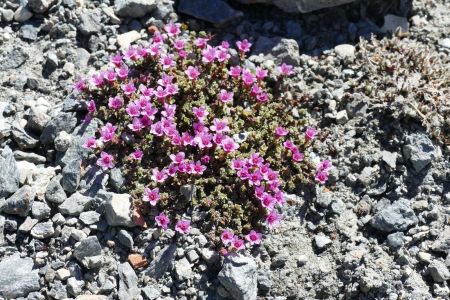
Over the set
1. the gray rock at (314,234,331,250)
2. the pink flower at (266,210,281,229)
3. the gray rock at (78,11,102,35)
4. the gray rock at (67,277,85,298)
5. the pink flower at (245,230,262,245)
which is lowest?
the gray rock at (67,277,85,298)

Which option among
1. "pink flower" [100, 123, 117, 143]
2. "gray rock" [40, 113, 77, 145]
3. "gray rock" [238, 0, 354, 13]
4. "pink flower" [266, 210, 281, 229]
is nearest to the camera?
"pink flower" [266, 210, 281, 229]

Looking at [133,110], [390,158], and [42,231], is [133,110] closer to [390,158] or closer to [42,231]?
[42,231]

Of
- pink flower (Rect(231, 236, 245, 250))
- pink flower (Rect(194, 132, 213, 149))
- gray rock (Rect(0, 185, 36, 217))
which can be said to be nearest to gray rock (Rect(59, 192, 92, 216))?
gray rock (Rect(0, 185, 36, 217))

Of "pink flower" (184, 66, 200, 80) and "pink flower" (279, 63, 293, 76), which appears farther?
"pink flower" (279, 63, 293, 76)

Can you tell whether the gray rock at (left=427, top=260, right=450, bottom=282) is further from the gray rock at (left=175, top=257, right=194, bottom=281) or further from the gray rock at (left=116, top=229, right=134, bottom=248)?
the gray rock at (left=116, top=229, right=134, bottom=248)

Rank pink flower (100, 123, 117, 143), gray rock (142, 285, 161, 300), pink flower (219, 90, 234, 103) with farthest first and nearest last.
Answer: pink flower (219, 90, 234, 103) → pink flower (100, 123, 117, 143) → gray rock (142, 285, 161, 300)

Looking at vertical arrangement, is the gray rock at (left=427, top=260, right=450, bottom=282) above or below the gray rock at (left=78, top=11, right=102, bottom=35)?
below

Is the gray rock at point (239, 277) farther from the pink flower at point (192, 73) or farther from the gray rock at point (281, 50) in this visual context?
the gray rock at point (281, 50)
